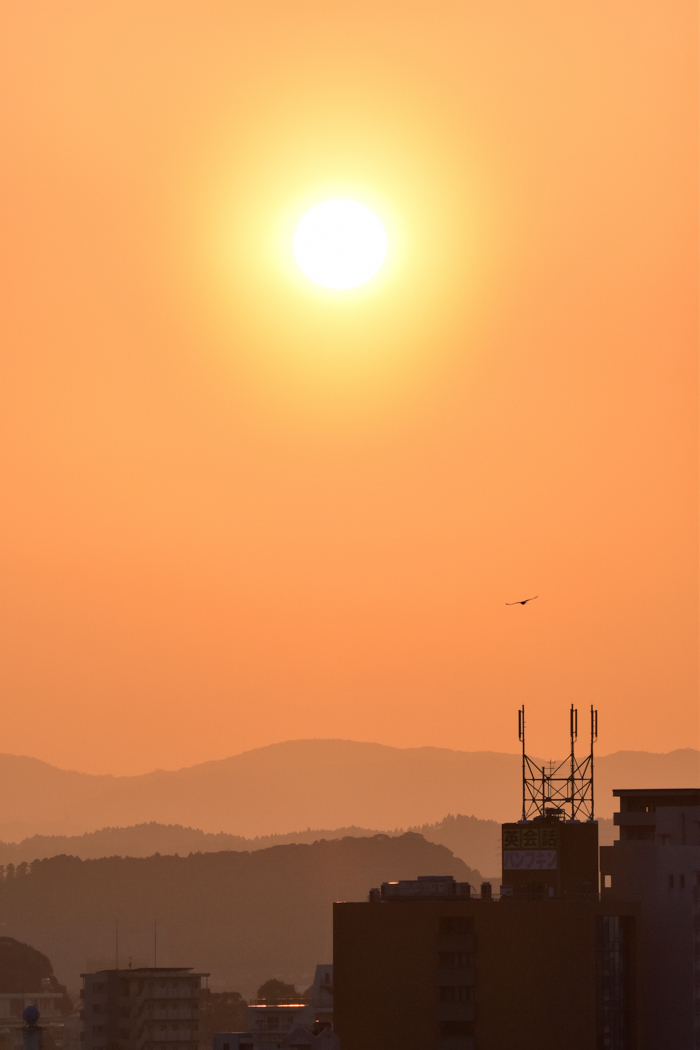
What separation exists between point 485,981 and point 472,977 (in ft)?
2.71

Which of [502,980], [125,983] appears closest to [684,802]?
[502,980]

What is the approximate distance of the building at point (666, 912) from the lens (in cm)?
11728

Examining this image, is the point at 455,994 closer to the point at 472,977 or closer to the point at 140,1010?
the point at 472,977

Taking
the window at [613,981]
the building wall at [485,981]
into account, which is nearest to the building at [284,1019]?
the building wall at [485,981]

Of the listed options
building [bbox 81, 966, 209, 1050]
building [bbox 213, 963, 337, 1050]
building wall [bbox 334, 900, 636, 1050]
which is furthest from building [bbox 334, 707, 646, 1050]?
building [bbox 81, 966, 209, 1050]

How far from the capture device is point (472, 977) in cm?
10612

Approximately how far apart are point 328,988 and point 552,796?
57645mm

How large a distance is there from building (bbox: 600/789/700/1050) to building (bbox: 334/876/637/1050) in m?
11.0

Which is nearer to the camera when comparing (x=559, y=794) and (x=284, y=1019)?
(x=559, y=794)

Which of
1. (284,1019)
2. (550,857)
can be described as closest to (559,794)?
(550,857)

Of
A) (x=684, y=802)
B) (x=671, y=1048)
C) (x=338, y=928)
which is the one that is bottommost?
(x=671, y=1048)

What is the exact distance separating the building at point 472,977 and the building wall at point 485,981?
0.20 ft

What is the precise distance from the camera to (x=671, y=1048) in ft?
386

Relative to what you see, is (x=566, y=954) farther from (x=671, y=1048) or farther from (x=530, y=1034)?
(x=671, y=1048)
